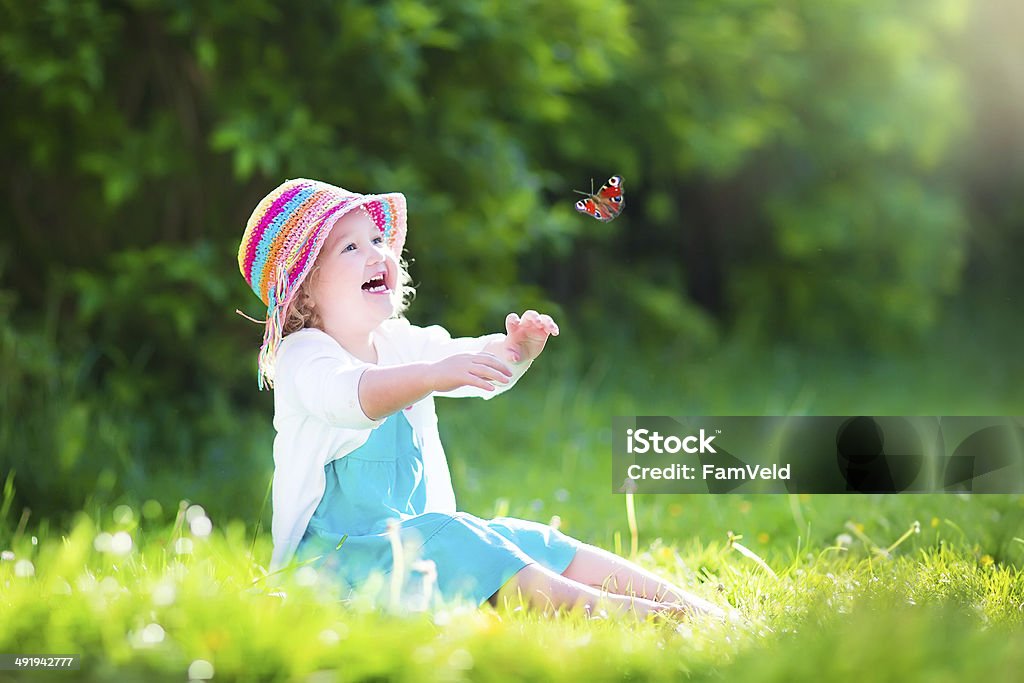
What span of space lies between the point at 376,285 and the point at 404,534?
40cm

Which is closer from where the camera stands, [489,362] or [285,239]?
[489,362]

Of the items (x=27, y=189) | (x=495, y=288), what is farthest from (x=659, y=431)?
(x=27, y=189)

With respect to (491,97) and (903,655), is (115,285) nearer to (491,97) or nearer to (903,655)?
(491,97)

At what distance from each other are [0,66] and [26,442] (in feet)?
3.62

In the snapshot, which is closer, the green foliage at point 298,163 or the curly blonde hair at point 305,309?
the curly blonde hair at point 305,309

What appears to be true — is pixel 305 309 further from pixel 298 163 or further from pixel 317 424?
pixel 298 163

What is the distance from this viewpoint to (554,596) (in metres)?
1.81

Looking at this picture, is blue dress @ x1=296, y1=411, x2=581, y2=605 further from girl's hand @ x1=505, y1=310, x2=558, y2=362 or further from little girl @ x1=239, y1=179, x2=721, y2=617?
girl's hand @ x1=505, y1=310, x2=558, y2=362

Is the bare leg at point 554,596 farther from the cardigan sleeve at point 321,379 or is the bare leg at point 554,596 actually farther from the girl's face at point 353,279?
the girl's face at point 353,279

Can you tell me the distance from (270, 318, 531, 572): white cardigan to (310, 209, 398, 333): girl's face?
5cm

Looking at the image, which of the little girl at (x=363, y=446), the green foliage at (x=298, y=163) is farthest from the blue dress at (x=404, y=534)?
the green foliage at (x=298, y=163)

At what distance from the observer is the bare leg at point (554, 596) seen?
5.92ft

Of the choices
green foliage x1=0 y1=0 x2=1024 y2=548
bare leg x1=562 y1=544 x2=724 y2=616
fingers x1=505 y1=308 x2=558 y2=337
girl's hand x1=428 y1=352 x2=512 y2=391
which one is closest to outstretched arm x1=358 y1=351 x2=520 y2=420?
girl's hand x1=428 y1=352 x2=512 y2=391

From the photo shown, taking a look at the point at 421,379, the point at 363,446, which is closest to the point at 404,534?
the point at 363,446
